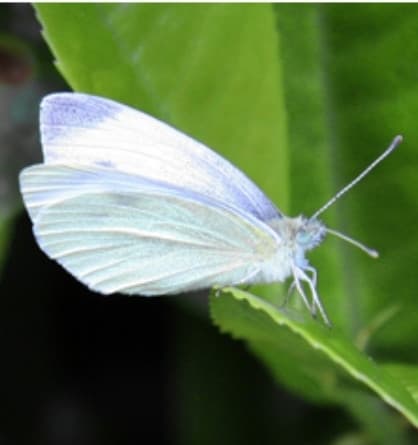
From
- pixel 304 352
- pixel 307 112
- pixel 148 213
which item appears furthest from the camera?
pixel 148 213

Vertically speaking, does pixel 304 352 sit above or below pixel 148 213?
below

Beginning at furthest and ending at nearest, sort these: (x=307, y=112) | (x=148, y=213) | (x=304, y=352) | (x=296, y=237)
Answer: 1. (x=148, y=213)
2. (x=296, y=237)
3. (x=307, y=112)
4. (x=304, y=352)

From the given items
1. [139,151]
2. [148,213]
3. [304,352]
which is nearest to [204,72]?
[139,151]

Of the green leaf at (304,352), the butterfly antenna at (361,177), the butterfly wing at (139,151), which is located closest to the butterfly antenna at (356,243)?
the butterfly antenna at (361,177)

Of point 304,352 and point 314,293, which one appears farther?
point 314,293

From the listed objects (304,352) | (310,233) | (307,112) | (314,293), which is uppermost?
(307,112)

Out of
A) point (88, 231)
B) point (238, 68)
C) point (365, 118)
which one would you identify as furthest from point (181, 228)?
point (365, 118)

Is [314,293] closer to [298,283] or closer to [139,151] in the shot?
A: [298,283]

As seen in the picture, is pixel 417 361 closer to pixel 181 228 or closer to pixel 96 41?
pixel 181 228

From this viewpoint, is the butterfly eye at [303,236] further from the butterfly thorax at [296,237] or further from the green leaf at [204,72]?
the green leaf at [204,72]
